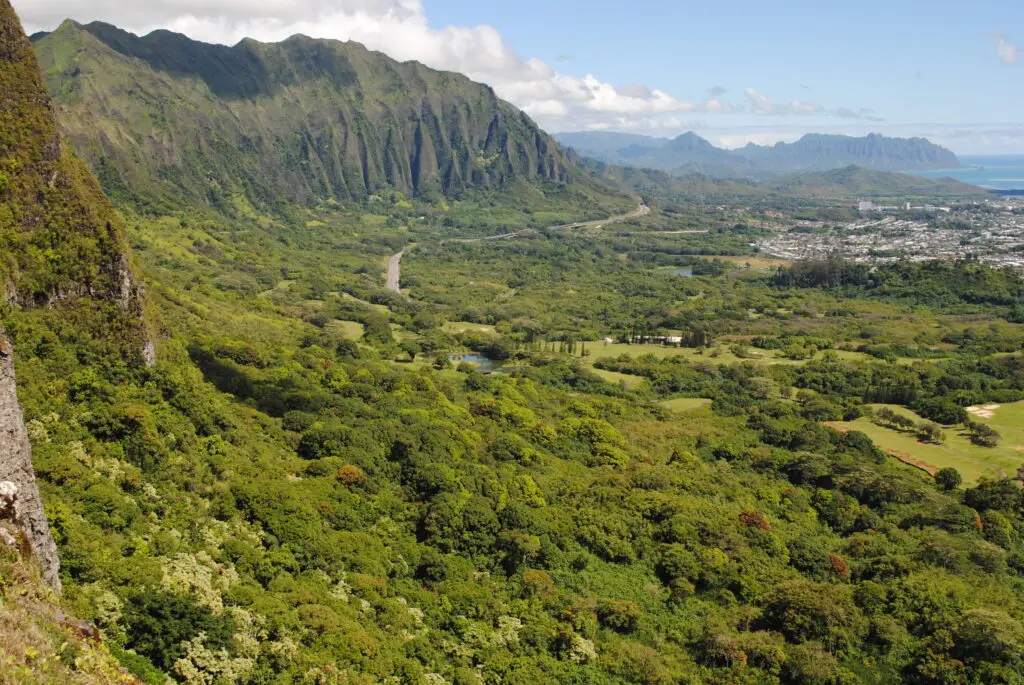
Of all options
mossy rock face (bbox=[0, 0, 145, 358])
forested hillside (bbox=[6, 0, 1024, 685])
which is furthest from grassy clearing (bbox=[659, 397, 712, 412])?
mossy rock face (bbox=[0, 0, 145, 358])

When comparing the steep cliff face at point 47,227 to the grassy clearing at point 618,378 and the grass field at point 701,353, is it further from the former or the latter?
the grass field at point 701,353

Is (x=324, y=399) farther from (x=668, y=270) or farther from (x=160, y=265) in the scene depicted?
(x=668, y=270)

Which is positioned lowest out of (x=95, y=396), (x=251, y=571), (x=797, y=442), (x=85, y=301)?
(x=797, y=442)

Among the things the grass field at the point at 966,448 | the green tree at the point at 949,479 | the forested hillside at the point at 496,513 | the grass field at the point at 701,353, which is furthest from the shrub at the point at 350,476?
the grass field at the point at 701,353

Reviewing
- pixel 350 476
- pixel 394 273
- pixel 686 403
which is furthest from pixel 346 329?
pixel 394 273

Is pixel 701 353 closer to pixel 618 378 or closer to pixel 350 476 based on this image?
pixel 618 378

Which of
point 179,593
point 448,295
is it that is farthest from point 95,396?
point 448,295
